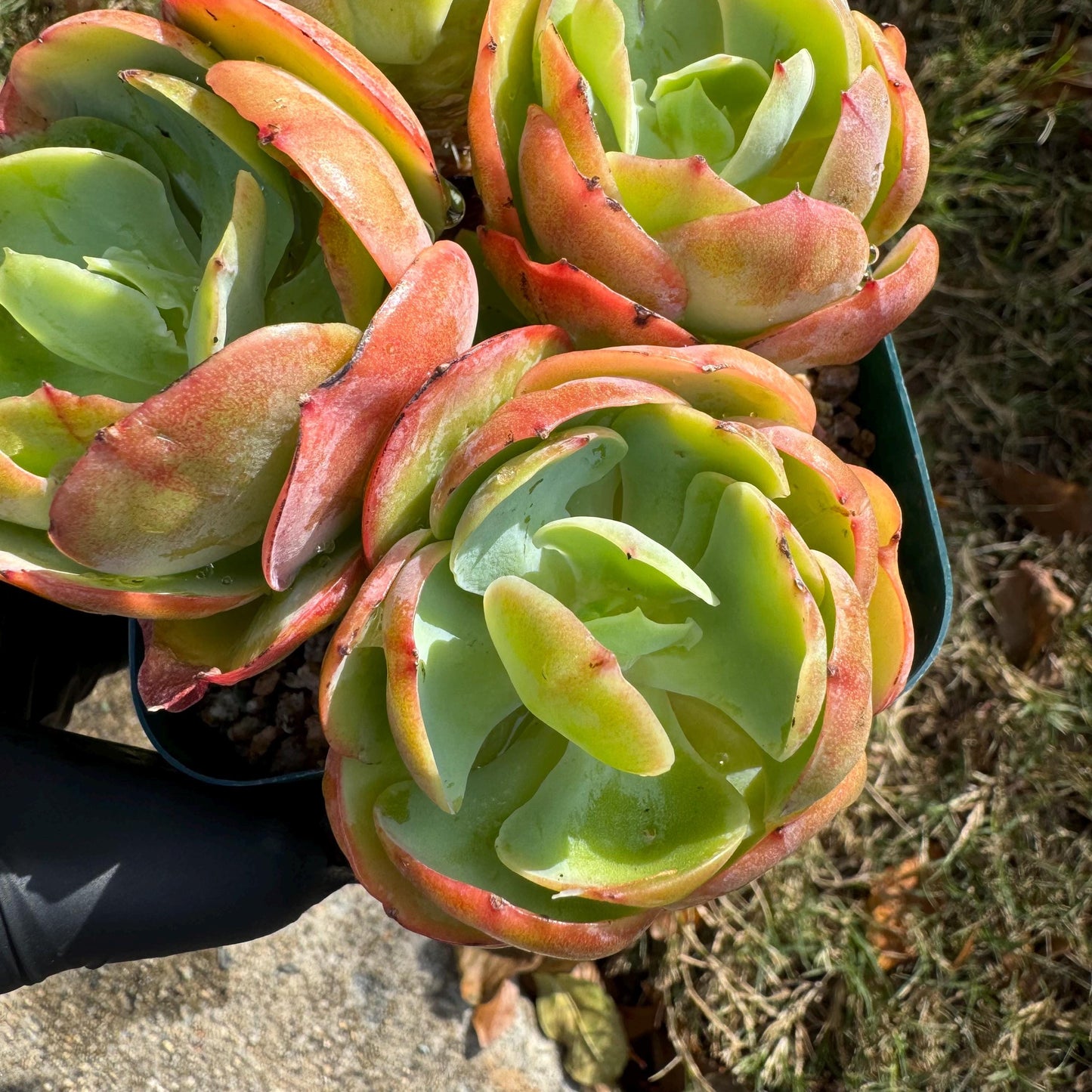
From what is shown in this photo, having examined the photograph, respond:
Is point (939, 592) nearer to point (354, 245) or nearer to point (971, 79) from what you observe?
point (354, 245)

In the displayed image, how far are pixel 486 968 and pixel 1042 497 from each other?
0.92m

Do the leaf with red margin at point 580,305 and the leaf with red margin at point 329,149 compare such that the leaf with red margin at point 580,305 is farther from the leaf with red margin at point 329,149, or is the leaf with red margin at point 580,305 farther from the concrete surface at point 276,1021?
the concrete surface at point 276,1021

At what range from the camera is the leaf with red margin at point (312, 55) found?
487 mm

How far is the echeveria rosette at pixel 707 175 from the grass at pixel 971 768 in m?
0.83

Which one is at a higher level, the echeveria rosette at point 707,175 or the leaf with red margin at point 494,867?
the echeveria rosette at point 707,175

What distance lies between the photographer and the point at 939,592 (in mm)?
788

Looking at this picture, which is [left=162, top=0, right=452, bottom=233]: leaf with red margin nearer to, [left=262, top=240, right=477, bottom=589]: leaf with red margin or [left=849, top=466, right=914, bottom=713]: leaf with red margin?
[left=262, top=240, right=477, bottom=589]: leaf with red margin

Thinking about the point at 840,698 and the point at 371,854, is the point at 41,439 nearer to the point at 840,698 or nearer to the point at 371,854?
the point at 371,854

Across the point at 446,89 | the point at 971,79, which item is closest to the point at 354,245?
the point at 446,89

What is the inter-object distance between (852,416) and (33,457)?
0.70 metres

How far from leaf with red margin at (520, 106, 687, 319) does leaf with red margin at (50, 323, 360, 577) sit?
125 mm

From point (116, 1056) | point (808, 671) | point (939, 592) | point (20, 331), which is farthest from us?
point (116, 1056)

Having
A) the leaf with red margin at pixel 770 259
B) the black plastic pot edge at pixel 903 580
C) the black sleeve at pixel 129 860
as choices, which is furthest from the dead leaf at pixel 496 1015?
the leaf with red margin at pixel 770 259

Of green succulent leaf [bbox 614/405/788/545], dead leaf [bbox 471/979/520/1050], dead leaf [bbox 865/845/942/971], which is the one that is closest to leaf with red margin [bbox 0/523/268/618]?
green succulent leaf [bbox 614/405/788/545]
